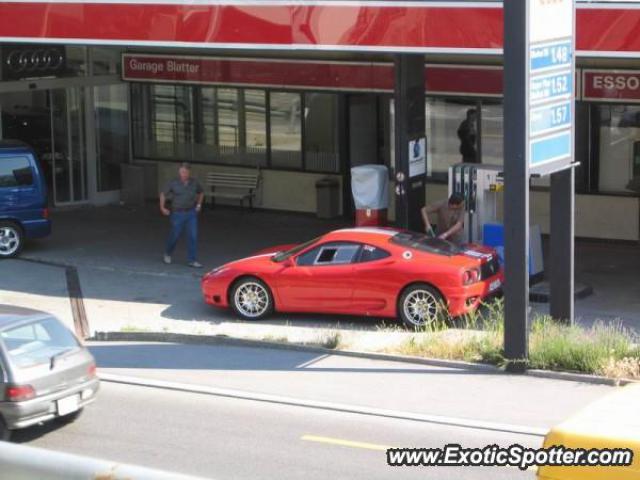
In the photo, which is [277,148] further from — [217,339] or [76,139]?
[217,339]

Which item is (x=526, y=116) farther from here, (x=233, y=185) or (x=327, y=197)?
(x=233, y=185)

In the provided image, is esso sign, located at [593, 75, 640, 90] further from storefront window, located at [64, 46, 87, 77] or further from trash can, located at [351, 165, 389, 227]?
storefront window, located at [64, 46, 87, 77]

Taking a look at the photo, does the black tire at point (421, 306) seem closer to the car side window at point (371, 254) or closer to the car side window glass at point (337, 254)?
the car side window at point (371, 254)

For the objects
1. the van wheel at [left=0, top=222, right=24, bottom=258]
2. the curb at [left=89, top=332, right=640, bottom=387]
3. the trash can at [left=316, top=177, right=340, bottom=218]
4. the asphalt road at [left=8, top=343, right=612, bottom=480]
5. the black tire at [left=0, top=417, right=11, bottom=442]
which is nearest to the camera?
the asphalt road at [left=8, top=343, right=612, bottom=480]

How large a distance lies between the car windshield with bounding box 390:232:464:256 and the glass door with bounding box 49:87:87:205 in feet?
39.7

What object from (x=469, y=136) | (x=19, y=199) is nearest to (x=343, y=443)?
(x=19, y=199)

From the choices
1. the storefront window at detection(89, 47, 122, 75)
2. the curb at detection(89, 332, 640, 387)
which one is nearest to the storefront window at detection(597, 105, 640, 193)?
the curb at detection(89, 332, 640, 387)

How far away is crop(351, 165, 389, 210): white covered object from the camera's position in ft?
64.7

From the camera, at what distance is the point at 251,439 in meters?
12.2

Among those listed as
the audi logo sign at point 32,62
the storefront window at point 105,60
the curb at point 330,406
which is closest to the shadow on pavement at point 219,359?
the curb at point 330,406

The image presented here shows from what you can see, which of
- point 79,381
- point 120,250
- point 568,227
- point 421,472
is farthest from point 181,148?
point 421,472

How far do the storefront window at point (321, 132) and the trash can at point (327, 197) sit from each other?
16.6 inches

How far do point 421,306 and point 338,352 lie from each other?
171 cm

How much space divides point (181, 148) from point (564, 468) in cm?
2198
